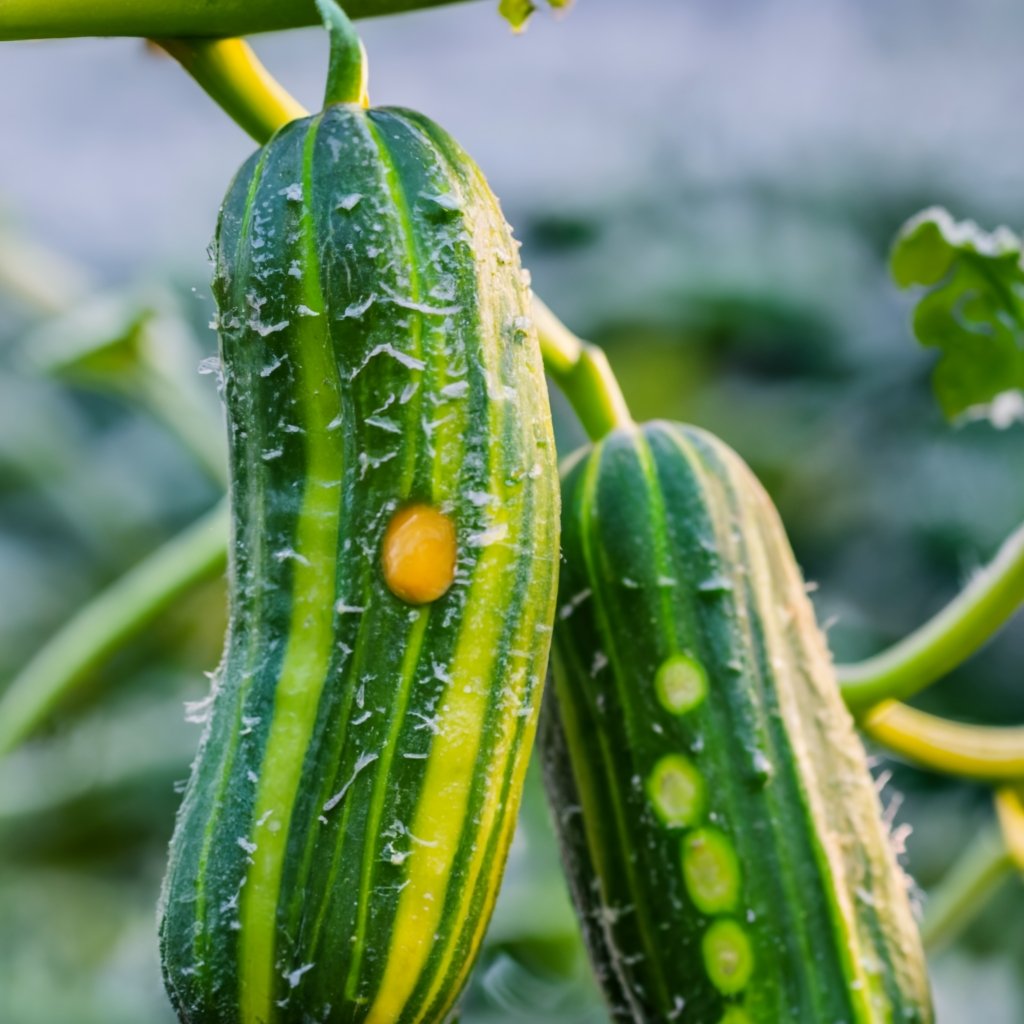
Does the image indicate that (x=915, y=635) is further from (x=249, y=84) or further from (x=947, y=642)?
(x=249, y=84)

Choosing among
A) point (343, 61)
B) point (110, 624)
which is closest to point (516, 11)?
point (343, 61)

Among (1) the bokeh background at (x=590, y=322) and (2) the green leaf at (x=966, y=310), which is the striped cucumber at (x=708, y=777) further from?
(1) the bokeh background at (x=590, y=322)

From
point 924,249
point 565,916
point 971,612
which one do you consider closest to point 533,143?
point 565,916

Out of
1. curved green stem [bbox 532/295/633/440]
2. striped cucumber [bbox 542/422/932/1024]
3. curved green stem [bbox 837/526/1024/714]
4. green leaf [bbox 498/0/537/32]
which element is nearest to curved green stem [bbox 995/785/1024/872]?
curved green stem [bbox 837/526/1024/714]

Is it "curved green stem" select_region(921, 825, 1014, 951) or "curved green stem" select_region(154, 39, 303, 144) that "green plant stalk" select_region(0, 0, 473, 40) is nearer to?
"curved green stem" select_region(154, 39, 303, 144)

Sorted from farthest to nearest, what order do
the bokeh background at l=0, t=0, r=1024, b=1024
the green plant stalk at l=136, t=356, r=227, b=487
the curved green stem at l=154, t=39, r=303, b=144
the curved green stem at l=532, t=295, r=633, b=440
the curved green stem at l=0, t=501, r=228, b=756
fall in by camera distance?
the bokeh background at l=0, t=0, r=1024, b=1024, the green plant stalk at l=136, t=356, r=227, b=487, the curved green stem at l=0, t=501, r=228, b=756, the curved green stem at l=532, t=295, r=633, b=440, the curved green stem at l=154, t=39, r=303, b=144

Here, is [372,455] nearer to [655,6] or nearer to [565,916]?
[565,916]
